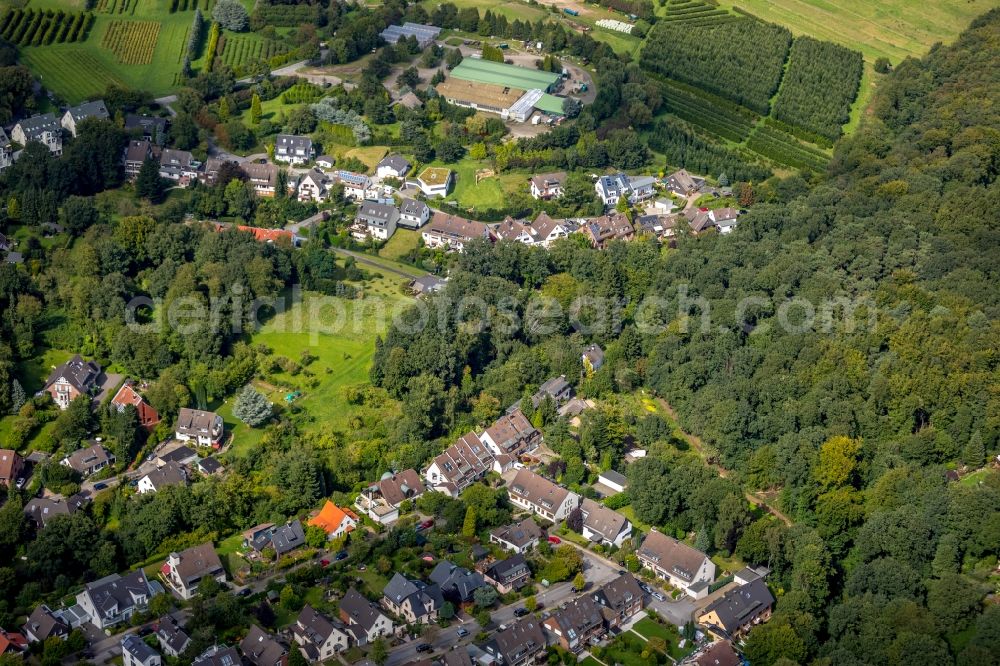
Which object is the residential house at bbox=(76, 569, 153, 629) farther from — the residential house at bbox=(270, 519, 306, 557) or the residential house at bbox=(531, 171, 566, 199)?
the residential house at bbox=(531, 171, 566, 199)

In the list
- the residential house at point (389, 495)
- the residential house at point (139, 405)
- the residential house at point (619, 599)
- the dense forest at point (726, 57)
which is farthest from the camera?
the dense forest at point (726, 57)

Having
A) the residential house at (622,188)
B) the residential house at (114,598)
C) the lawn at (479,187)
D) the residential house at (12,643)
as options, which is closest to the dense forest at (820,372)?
the residential house at (622,188)

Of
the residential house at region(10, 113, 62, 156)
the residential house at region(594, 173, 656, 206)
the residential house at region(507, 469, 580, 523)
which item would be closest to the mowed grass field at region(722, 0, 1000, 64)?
the residential house at region(594, 173, 656, 206)

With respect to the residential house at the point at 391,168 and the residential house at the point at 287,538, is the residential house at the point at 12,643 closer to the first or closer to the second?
the residential house at the point at 287,538

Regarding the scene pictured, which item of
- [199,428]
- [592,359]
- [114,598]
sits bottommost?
[114,598]

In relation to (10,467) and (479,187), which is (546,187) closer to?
(479,187)

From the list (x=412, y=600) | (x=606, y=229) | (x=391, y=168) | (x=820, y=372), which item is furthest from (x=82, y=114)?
(x=820, y=372)
